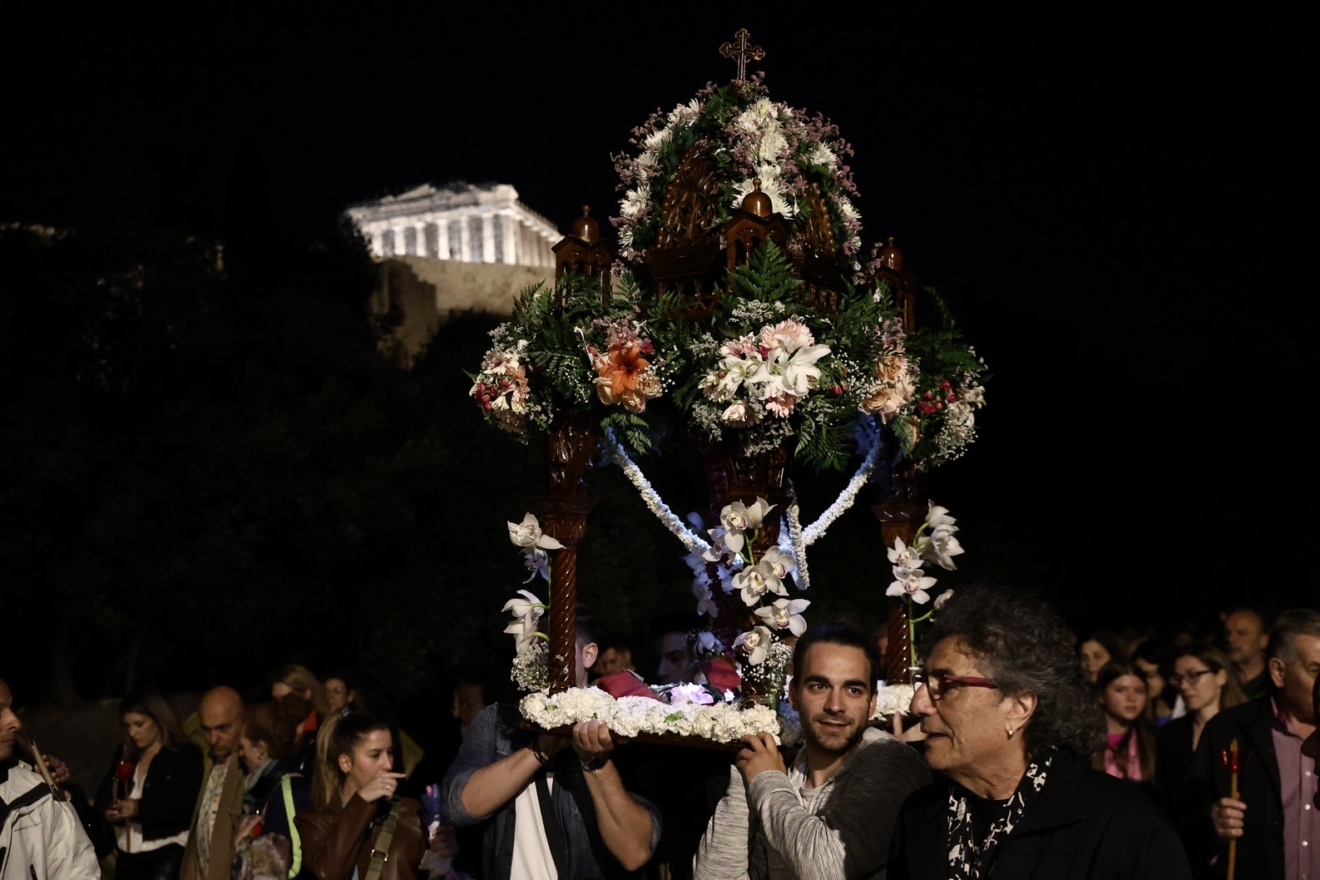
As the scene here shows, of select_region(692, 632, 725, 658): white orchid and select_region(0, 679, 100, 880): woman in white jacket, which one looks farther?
select_region(692, 632, 725, 658): white orchid

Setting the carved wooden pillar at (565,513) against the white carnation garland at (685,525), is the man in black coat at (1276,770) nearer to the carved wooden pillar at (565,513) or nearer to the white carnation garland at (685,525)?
the white carnation garland at (685,525)

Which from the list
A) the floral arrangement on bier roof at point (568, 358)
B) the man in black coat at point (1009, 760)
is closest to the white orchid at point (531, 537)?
the floral arrangement on bier roof at point (568, 358)

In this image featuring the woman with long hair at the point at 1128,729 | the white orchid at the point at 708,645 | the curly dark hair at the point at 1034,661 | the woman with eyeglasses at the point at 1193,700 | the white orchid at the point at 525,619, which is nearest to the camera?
the curly dark hair at the point at 1034,661

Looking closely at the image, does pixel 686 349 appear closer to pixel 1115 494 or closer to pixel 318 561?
pixel 318 561

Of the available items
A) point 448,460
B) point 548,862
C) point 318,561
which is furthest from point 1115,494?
point 548,862

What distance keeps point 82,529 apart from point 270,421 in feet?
9.51

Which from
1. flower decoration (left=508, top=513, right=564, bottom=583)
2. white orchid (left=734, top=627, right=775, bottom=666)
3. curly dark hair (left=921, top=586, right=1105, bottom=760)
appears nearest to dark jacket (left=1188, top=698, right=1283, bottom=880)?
white orchid (left=734, top=627, right=775, bottom=666)

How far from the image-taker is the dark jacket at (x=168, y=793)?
7.57 meters

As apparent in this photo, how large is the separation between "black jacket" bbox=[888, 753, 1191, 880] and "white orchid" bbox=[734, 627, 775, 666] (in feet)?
5.60

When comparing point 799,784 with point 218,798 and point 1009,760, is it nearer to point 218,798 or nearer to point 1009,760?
point 1009,760

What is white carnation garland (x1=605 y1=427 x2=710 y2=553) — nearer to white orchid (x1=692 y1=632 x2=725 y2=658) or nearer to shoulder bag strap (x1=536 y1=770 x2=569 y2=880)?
white orchid (x1=692 y1=632 x2=725 y2=658)

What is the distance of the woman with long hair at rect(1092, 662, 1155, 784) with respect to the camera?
7445 mm

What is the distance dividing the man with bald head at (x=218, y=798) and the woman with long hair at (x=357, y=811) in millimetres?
1451

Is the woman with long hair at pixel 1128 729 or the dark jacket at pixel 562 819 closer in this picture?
the dark jacket at pixel 562 819
